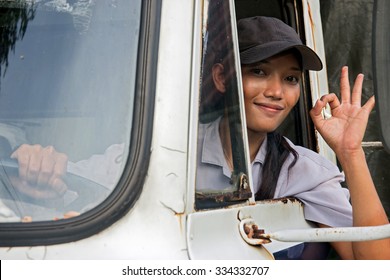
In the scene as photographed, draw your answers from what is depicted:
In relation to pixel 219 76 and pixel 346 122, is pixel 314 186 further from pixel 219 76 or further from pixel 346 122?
pixel 219 76

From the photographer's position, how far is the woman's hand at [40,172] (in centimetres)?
152

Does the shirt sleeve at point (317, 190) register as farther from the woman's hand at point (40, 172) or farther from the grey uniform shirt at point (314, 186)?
the woman's hand at point (40, 172)

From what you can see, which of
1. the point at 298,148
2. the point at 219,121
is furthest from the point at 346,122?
the point at 219,121

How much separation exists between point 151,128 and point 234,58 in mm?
388

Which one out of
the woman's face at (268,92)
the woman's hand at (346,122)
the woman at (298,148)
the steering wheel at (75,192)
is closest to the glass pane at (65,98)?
the steering wheel at (75,192)

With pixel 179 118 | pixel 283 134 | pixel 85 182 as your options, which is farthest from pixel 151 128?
pixel 283 134

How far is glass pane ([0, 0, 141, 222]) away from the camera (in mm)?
1516

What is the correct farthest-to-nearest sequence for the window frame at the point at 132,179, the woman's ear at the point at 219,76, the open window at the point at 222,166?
1. the woman's ear at the point at 219,76
2. the open window at the point at 222,166
3. the window frame at the point at 132,179

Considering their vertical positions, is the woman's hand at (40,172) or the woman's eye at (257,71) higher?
the woman's eye at (257,71)

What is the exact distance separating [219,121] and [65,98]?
1.28 feet

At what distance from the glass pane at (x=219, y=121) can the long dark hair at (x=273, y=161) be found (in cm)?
30

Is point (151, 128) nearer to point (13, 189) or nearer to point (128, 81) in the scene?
point (128, 81)

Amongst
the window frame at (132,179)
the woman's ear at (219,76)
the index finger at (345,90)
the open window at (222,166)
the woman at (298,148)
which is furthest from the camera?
the index finger at (345,90)

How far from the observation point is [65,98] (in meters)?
1.58
